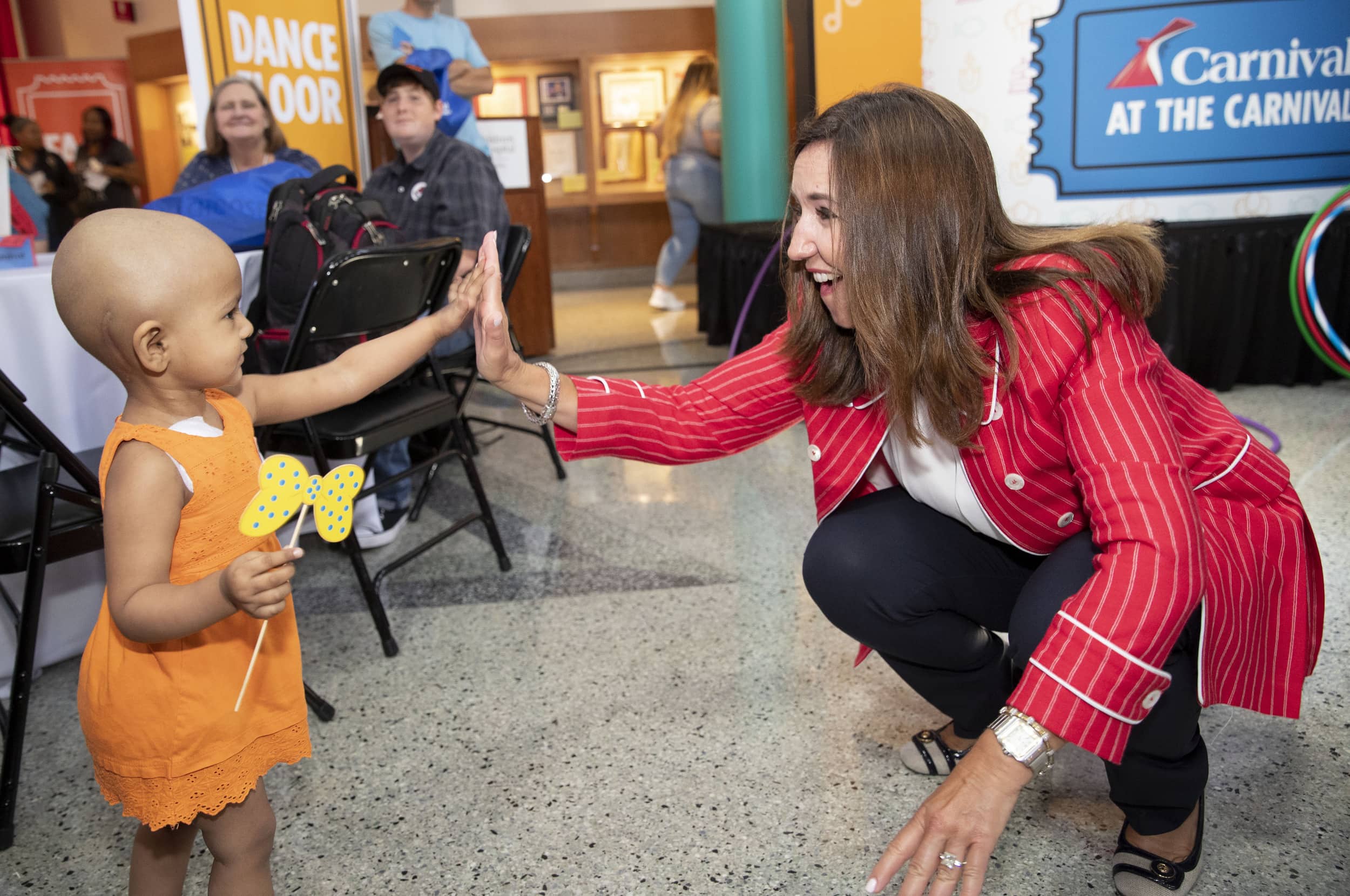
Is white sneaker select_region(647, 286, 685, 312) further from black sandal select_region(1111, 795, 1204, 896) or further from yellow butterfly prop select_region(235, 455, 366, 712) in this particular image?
yellow butterfly prop select_region(235, 455, 366, 712)

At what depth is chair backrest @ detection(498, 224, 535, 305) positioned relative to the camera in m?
2.89

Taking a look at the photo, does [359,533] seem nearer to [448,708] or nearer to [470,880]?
[448,708]

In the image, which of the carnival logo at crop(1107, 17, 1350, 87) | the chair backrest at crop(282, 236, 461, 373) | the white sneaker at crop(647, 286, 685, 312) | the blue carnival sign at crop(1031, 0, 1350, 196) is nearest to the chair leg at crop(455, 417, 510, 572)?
the chair backrest at crop(282, 236, 461, 373)

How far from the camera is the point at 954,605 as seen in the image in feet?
4.84

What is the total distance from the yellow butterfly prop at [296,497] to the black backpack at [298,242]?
144 centimetres

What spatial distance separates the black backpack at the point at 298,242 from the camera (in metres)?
2.42

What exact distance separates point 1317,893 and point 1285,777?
0.30m

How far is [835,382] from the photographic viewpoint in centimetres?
140

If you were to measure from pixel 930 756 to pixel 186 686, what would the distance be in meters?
1.14

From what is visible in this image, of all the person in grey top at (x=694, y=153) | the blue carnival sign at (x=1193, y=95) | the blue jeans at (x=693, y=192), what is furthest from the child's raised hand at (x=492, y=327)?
the blue jeans at (x=693, y=192)

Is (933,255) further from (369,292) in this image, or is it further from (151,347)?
(369,292)

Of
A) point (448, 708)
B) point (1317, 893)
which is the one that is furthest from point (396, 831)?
point (1317, 893)

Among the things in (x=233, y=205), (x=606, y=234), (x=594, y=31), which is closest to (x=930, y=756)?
(x=233, y=205)

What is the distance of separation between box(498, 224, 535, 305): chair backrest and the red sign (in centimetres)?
782
